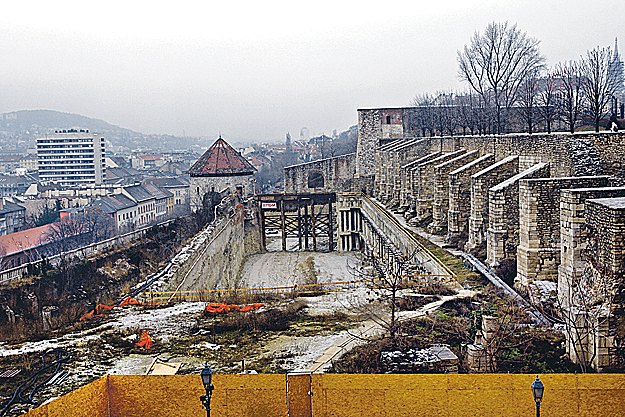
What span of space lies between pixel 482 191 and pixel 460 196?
2.75 m

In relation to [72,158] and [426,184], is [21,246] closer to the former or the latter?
[426,184]

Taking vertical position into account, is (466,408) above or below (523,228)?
below

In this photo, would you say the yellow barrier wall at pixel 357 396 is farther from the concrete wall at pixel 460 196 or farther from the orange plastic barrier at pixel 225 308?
the concrete wall at pixel 460 196

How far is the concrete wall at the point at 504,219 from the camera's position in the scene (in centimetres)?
1614

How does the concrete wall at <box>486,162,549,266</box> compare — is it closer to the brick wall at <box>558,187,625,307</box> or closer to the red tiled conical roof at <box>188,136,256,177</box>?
the brick wall at <box>558,187,625,307</box>

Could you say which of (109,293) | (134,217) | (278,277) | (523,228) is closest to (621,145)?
(523,228)

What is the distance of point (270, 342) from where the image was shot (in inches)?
452

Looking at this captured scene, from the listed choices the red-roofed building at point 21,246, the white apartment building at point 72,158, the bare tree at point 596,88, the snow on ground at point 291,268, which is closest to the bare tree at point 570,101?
the bare tree at point 596,88

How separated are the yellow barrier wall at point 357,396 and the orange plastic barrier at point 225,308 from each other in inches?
231

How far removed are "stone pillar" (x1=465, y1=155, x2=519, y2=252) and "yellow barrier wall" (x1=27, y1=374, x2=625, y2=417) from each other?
11039 millimetres

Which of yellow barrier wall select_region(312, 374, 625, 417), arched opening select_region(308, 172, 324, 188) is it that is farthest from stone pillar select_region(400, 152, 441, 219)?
yellow barrier wall select_region(312, 374, 625, 417)

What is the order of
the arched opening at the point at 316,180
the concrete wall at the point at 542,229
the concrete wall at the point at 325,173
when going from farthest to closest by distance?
the arched opening at the point at 316,180
the concrete wall at the point at 325,173
the concrete wall at the point at 542,229

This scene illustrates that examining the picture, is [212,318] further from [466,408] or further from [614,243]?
[614,243]

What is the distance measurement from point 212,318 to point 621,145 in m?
11.3
